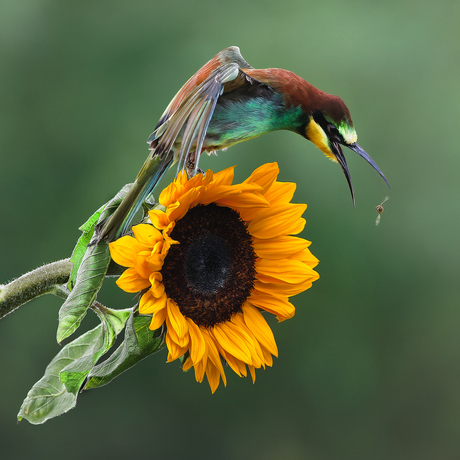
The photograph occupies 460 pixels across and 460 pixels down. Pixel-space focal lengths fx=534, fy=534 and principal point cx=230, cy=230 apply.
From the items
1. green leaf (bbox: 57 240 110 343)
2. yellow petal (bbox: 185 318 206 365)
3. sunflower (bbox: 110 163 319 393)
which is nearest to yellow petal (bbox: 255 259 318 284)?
sunflower (bbox: 110 163 319 393)

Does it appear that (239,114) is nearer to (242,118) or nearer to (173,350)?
(242,118)

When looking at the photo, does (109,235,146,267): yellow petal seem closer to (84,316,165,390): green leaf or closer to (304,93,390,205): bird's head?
(84,316,165,390): green leaf

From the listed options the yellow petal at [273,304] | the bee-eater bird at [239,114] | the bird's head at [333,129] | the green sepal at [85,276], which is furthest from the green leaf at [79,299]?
the bird's head at [333,129]

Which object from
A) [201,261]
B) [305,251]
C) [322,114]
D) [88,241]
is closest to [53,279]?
[88,241]

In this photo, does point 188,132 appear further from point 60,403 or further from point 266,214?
point 60,403

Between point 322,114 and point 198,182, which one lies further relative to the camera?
point 322,114
